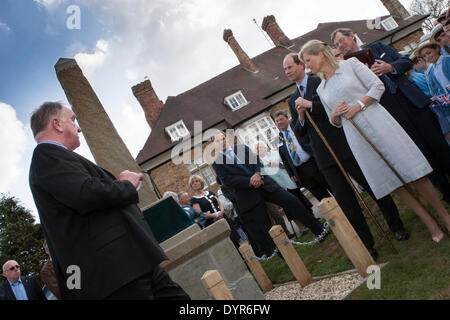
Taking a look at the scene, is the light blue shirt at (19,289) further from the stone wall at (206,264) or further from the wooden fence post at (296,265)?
the wooden fence post at (296,265)

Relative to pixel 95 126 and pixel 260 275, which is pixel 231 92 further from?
pixel 260 275

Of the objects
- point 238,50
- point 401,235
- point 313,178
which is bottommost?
point 401,235

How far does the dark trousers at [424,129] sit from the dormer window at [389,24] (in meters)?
32.1

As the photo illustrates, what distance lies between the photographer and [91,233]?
2.16 m

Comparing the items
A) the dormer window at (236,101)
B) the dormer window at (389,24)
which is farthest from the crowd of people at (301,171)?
the dormer window at (389,24)

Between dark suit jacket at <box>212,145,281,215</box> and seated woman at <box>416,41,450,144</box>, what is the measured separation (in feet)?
8.83

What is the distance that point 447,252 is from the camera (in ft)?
10.1

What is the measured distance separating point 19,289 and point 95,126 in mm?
3706

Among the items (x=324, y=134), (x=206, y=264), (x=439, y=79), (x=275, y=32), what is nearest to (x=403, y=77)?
(x=439, y=79)

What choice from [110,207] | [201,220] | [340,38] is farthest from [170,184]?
[110,207]

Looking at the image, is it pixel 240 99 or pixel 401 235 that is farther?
pixel 240 99

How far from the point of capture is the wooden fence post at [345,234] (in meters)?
3.50
